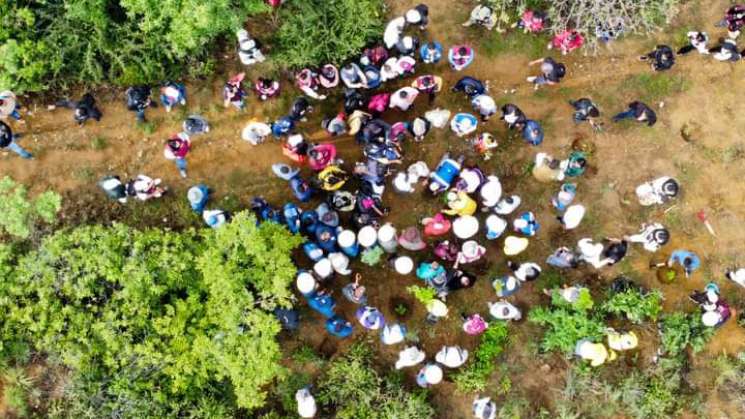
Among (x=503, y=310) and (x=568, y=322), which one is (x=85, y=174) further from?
(x=568, y=322)

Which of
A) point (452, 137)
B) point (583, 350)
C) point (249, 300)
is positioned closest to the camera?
point (249, 300)

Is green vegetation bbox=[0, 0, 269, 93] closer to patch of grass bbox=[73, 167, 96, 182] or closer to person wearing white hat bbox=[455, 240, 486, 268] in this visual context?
patch of grass bbox=[73, 167, 96, 182]

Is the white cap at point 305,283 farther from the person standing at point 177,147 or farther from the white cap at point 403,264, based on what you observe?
the person standing at point 177,147

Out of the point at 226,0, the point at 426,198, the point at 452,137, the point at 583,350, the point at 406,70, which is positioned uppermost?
the point at 226,0

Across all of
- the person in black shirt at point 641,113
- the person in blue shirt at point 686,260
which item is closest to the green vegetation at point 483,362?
the person in blue shirt at point 686,260

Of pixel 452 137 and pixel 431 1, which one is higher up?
pixel 431 1

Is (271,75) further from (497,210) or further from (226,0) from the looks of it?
(497,210)

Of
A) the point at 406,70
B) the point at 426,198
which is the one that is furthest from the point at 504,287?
the point at 406,70
